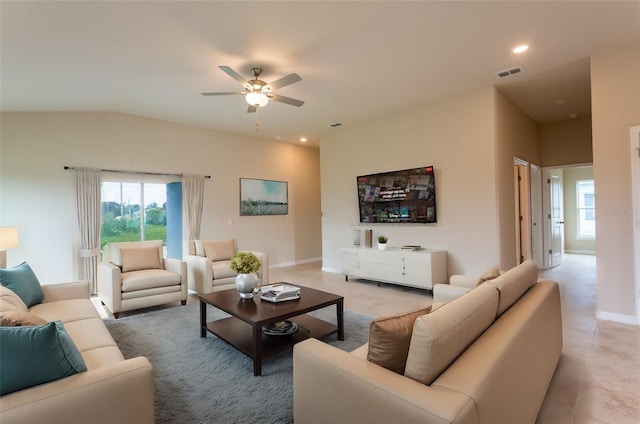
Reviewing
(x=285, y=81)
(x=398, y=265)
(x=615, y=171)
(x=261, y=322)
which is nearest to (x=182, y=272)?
(x=261, y=322)

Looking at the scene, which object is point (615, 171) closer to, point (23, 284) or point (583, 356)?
point (583, 356)

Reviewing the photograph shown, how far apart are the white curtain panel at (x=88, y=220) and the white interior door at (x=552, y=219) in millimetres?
8192

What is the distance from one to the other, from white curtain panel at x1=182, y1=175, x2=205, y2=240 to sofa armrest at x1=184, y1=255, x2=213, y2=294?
1115 mm

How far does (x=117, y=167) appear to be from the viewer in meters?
5.07

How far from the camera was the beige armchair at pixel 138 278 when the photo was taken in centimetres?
368

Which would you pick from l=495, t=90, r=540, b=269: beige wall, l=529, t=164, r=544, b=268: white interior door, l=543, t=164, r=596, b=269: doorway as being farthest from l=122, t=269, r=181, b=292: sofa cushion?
l=543, t=164, r=596, b=269: doorway

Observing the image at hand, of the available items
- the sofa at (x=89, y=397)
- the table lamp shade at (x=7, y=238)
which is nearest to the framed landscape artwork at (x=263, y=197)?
the table lamp shade at (x=7, y=238)

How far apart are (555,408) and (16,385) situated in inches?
109

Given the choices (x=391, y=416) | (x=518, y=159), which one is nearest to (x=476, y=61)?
(x=518, y=159)

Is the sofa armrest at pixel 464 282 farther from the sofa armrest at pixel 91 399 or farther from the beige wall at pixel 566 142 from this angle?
the beige wall at pixel 566 142

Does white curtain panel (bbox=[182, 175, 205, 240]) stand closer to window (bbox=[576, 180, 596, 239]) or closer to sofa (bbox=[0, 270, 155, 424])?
sofa (bbox=[0, 270, 155, 424])

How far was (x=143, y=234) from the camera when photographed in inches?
218

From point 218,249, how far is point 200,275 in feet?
1.99

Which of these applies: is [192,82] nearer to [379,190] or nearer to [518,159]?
[379,190]
